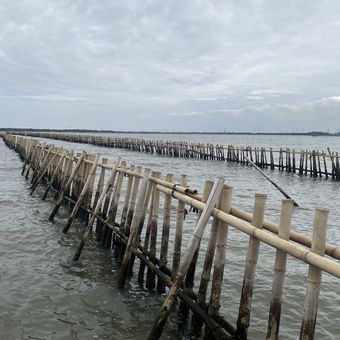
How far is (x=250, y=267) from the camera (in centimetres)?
468

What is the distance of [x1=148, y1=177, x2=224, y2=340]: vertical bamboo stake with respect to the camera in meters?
4.89

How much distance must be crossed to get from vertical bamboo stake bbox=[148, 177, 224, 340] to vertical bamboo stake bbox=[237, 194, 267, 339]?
2.16 ft

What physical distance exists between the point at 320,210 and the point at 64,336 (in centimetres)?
387

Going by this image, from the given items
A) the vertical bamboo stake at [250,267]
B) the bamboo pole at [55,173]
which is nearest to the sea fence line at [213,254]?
the vertical bamboo stake at [250,267]

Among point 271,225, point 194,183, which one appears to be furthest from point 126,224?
point 194,183

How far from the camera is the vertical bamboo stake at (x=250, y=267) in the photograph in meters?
4.63

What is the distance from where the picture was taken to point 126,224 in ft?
27.7

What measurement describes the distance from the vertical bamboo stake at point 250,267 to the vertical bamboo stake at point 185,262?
66 cm

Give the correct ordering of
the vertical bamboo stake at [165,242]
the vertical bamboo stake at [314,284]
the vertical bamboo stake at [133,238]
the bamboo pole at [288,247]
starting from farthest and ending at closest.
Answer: the vertical bamboo stake at [133,238] < the vertical bamboo stake at [165,242] < the vertical bamboo stake at [314,284] < the bamboo pole at [288,247]

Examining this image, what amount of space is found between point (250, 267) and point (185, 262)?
31.6 inches

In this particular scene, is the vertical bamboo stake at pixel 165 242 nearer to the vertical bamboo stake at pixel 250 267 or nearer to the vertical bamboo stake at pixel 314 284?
the vertical bamboo stake at pixel 250 267

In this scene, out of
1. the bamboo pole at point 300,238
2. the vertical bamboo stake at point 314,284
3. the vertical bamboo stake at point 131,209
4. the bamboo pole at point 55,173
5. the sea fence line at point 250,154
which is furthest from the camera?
the sea fence line at point 250,154

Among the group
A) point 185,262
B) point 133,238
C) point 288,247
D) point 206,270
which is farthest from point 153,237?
point 288,247

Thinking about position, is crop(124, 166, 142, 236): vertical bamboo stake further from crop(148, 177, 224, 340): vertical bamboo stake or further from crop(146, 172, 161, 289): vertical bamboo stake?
crop(148, 177, 224, 340): vertical bamboo stake
